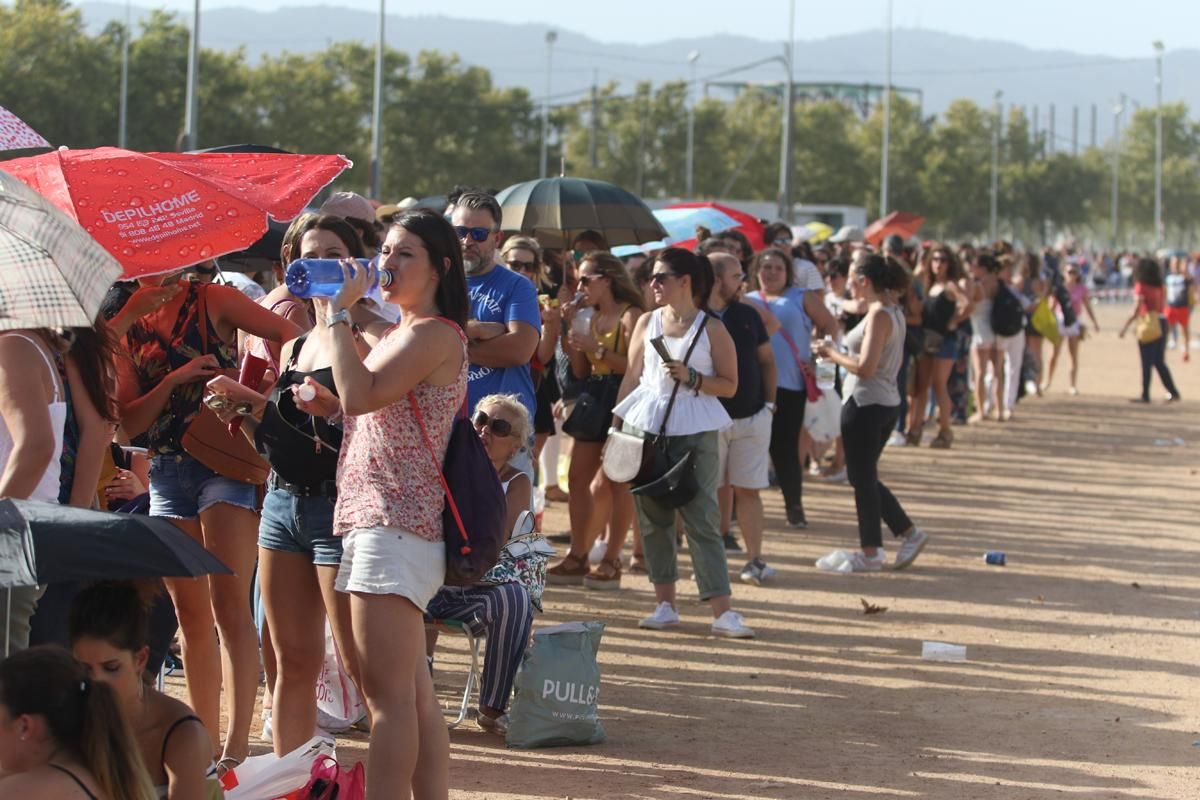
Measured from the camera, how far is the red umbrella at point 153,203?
205 inches

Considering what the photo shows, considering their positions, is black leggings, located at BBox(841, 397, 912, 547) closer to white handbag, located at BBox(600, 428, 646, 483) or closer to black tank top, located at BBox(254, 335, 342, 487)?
white handbag, located at BBox(600, 428, 646, 483)

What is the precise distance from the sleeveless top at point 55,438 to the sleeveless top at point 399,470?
0.76m

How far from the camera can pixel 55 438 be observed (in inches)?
175

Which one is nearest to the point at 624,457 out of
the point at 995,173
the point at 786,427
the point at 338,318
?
the point at 786,427

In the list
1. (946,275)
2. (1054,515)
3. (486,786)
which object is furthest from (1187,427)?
(486,786)

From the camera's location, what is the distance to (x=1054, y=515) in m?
13.3

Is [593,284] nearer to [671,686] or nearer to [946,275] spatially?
[671,686]

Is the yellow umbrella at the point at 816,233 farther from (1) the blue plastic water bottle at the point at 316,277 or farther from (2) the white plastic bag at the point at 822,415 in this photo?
(1) the blue plastic water bottle at the point at 316,277

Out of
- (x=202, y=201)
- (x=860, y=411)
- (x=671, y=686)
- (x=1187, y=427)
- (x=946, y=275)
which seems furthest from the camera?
(x=1187, y=427)

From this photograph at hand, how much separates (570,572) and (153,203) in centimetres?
465

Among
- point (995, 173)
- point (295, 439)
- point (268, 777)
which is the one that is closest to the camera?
point (268, 777)

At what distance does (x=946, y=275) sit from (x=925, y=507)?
13.2ft

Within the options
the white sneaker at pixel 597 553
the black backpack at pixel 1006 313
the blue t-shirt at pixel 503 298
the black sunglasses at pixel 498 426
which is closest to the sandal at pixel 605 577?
the white sneaker at pixel 597 553

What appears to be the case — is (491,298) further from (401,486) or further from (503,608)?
(401,486)
